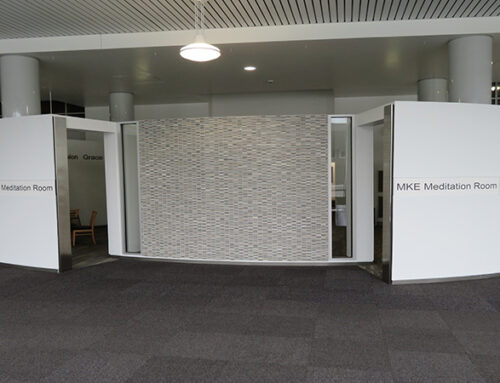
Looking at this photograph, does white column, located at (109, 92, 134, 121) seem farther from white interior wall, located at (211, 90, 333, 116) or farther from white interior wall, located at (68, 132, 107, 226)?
white interior wall, located at (211, 90, 333, 116)

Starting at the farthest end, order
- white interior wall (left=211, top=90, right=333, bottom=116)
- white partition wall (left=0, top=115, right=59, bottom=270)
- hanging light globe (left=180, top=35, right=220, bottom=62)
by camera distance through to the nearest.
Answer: white interior wall (left=211, top=90, right=333, bottom=116) → white partition wall (left=0, top=115, right=59, bottom=270) → hanging light globe (left=180, top=35, right=220, bottom=62)

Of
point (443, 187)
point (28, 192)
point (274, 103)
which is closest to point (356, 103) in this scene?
point (274, 103)

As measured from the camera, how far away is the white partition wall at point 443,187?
19.8ft

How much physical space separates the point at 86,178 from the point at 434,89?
33.7 feet

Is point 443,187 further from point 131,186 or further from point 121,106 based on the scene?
point 121,106

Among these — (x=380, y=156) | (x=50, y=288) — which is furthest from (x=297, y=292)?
(x=380, y=156)

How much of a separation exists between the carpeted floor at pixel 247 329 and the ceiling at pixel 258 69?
4.40 metres

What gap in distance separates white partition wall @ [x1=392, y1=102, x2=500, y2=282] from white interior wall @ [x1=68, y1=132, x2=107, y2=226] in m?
9.93

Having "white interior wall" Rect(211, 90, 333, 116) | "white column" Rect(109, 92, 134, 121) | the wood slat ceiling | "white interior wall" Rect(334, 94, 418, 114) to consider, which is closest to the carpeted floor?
the wood slat ceiling

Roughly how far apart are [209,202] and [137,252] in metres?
1.97

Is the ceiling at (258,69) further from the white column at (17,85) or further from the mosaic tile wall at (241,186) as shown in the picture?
the mosaic tile wall at (241,186)

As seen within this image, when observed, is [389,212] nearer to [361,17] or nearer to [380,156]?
[361,17]

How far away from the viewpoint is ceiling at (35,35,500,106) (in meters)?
8.33

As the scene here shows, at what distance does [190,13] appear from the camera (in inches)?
279
